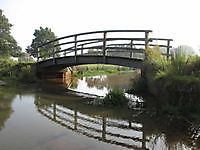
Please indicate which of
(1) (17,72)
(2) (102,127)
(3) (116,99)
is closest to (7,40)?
(1) (17,72)

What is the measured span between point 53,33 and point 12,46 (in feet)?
35.6

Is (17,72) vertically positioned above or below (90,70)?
below

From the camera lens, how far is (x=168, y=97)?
10.1m

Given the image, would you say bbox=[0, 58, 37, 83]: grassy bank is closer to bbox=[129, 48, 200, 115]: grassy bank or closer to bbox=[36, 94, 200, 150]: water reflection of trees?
bbox=[36, 94, 200, 150]: water reflection of trees

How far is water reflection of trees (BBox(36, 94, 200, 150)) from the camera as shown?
782cm

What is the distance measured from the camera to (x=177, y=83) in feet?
32.1

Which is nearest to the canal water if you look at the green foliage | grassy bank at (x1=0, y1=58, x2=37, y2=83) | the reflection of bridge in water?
the reflection of bridge in water

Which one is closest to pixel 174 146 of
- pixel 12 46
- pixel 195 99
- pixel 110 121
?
pixel 195 99

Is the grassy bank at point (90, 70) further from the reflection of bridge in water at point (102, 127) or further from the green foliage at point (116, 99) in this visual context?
the reflection of bridge in water at point (102, 127)

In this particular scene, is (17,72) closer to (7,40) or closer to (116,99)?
(116,99)

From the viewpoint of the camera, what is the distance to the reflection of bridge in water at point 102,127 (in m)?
8.04

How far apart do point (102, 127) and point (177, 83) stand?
246cm

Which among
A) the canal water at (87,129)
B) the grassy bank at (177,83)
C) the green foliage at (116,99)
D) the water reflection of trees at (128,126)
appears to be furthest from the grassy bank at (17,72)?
the grassy bank at (177,83)

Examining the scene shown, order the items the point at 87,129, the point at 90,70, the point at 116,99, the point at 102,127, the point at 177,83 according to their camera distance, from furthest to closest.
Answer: the point at 90,70 → the point at 116,99 → the point at 177,83 → the point at 102,127 → the point at 87,129
